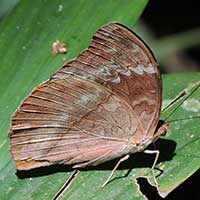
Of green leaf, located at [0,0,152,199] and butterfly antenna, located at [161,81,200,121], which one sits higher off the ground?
green leaf, located at [0,0,152,199]

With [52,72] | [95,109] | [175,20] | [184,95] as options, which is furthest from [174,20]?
[95,109]

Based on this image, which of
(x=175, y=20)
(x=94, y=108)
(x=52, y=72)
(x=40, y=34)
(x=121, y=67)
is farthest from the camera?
(x=175, y=20)

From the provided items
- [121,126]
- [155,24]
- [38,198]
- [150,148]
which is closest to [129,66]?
[121,126]

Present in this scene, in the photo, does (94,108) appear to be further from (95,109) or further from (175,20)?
(175,20)

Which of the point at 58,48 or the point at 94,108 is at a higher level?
the point at 58,48

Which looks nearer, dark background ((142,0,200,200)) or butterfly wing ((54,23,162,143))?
butterfly wing ((54,23,162,143))

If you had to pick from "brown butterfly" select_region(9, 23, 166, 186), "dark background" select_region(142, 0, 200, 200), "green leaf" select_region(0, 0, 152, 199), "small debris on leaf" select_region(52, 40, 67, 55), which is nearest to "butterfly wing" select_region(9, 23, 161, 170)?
"brown butterfly" select_region(9, 23, 166, 186)

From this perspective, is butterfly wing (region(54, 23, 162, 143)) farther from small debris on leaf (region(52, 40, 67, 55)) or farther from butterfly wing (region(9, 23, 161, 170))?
small debris on leaf (region(52, 40, 67, 55))

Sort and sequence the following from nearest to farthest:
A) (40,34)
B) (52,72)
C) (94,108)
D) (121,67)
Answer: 1. (121,67)
2. (94,108)
3. (52,72)
4. (40,34)
